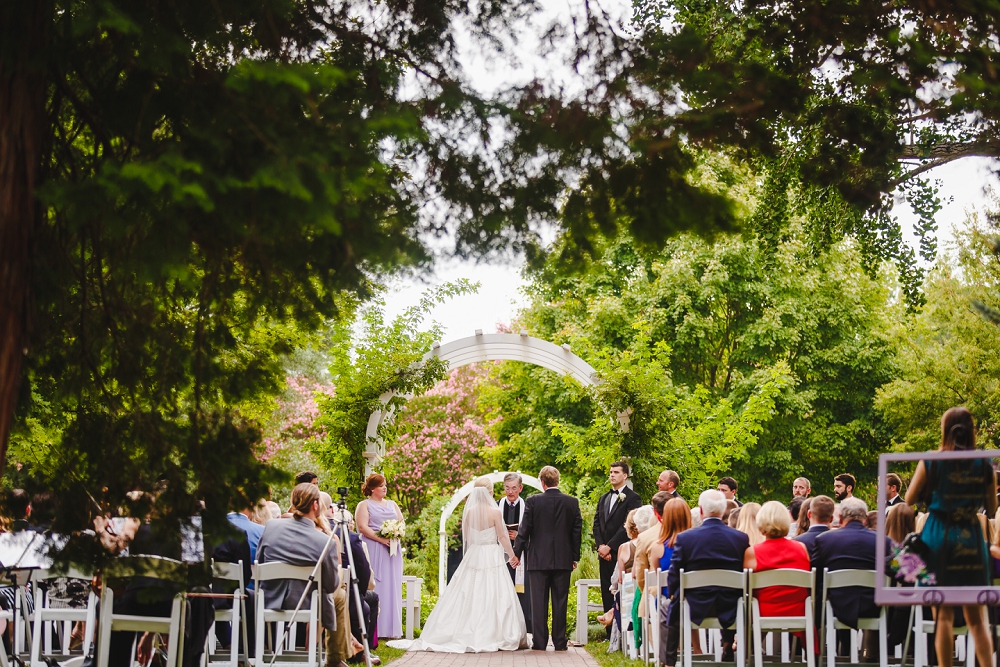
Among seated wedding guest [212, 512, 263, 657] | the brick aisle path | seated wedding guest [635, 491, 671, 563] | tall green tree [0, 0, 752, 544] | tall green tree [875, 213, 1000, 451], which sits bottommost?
the brick aisle path

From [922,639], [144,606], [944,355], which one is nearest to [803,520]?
[922,639]

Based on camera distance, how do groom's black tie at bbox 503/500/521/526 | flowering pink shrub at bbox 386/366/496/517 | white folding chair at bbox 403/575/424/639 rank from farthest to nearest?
flowering pink shrub at bbox 386/366/496/517 < groom's black tie at bbox 503/500/521/526 < white folding chair at bbox 403/575/424/639

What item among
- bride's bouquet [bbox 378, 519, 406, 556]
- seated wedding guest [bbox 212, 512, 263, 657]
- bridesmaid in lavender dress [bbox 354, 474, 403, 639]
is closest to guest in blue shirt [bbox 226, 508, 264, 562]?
seated wedding guest [bbox 212, 512, 263, 657]

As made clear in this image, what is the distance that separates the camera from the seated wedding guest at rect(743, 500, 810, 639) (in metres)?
7.49

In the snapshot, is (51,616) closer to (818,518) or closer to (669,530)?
(669,530)

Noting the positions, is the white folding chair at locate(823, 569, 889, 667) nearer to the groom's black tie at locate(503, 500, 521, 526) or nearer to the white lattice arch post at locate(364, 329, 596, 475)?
the groom's black tie at locate(503, 500, 521, 526)

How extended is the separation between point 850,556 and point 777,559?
1.70 feet

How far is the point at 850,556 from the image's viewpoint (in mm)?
7574

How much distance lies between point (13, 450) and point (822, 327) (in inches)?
793

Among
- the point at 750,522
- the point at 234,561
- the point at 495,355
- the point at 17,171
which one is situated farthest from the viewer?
the point at 495,355

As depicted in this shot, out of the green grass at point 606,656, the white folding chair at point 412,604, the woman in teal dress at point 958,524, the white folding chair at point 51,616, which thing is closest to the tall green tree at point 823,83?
the woman in teal dress at point 958,524

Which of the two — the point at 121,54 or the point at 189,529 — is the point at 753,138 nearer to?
the point at 121,54

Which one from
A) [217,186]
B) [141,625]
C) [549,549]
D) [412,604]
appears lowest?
[412,604]

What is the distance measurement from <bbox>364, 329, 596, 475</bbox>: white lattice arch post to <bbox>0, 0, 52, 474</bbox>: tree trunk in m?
10.5
